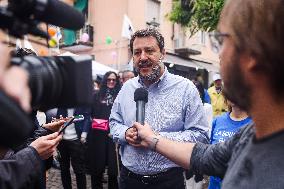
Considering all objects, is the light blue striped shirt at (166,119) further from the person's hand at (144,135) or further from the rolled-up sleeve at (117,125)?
the person's hand at (144,135)

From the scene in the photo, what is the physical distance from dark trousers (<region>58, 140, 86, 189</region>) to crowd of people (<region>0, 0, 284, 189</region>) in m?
2.85

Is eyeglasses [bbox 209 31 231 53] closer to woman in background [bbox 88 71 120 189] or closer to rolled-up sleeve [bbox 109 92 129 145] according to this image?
rolled-up sleeve [bbox 109 92 129 145]

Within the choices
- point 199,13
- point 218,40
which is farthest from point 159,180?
point 199,13

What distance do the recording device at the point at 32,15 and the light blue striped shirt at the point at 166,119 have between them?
→ 1846 mm

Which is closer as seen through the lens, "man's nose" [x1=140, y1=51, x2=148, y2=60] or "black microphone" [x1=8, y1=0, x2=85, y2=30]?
"black microphone" [x1=8, y1=0, x2=85, y2=30]

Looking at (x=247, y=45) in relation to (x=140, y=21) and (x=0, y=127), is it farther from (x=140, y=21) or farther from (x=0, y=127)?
(x=140, y=21)

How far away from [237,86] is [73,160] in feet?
16.3

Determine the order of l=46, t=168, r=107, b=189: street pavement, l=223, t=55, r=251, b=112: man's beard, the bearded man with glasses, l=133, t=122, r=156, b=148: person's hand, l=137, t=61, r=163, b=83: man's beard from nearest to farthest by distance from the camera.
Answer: the bearded man with glasses → l=223, t=55, r=251, b=112: man's beard → l=133, t=122, r=156, b=148: person's hand → l=137, t=61, r=163, b=83: man's beard → l=46, t=168, r=107, b=189: street pavement

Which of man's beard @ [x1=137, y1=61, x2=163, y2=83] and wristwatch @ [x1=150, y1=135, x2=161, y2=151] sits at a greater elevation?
man's beard @ [x1=137, y1=61, x2=163, y2=83]

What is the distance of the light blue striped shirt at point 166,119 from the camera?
3.01m

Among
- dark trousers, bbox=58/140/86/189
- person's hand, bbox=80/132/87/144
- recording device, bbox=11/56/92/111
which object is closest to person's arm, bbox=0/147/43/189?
recording device, bbox=11/56/92/111

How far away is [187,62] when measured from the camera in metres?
23.5

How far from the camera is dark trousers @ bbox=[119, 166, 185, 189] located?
9.85 ft

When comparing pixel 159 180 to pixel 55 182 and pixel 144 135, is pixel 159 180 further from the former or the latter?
pixel 55 182
